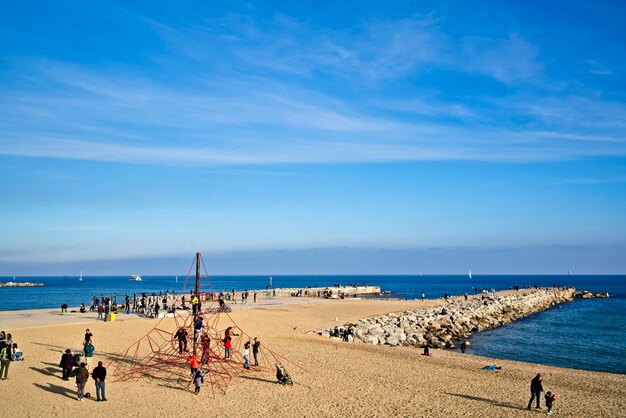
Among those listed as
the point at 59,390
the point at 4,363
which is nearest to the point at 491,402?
the point at 59,390

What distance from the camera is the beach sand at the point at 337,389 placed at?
17.2m

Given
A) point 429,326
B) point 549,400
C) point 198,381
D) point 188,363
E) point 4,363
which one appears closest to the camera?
point 549,400

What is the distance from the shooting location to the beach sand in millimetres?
17188

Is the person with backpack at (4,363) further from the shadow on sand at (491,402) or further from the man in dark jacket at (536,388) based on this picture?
the man in dark jacket at (536,388)

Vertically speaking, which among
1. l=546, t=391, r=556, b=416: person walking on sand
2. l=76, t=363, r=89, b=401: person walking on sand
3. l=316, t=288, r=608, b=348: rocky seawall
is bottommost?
l=316, t=288, r=608, b=348: rocky seawall

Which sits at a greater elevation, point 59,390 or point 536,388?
point 536,388

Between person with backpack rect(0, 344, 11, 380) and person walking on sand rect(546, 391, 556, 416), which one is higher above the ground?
person with backpack rect(0, 344, 11, 380)

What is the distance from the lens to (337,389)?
2005cm

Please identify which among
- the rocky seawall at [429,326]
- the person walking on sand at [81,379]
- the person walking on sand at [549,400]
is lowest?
the rocky seawall at [429,326]

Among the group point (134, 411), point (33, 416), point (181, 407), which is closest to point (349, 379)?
point (181, 407)

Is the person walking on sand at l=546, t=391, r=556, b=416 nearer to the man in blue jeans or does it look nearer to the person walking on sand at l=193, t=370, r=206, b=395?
the person walking on sand at l=193, t=370, r=206, b=395

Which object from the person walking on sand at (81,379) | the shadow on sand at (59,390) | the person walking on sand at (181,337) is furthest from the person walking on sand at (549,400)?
the shadow on sand at (59,390)

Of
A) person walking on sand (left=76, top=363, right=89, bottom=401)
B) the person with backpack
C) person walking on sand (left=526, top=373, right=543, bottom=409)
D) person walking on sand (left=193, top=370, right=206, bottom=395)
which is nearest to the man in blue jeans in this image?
person walking on sand (left=76, top=363, right=89, bottom=401)

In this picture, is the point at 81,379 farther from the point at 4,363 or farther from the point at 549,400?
the point at 549,400
